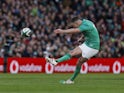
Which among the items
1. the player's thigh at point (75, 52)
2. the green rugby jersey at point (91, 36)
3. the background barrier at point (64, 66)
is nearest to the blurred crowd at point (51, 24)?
the background barrier at point (64, 66)

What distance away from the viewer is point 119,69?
33.4m

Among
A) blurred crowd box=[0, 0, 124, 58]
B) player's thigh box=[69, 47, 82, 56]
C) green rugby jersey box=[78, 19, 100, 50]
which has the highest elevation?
blurred crowd box=[0, 0, 124, 58]

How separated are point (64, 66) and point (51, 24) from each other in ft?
10.9

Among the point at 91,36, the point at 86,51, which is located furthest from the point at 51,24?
the point at 86,51

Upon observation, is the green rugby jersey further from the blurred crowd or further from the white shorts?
the blurred crowd

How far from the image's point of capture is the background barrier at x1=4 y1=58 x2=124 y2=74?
1233 inches

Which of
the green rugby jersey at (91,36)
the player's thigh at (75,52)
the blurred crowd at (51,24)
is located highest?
the blurred crowd at (51,24)

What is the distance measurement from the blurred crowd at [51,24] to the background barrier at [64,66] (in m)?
0.56

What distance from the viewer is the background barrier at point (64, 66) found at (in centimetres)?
3131

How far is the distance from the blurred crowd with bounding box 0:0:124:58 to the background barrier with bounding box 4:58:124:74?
556mm

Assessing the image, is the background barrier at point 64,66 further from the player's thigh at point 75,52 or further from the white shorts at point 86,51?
the player's thigh at point 75,52

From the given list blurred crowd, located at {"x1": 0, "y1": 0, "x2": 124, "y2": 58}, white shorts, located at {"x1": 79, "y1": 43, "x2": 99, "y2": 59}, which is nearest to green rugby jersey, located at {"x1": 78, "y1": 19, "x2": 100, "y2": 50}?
white shorts, located at {"x1": 79, "y1": 43, "x2": 99, "y2": 59}
